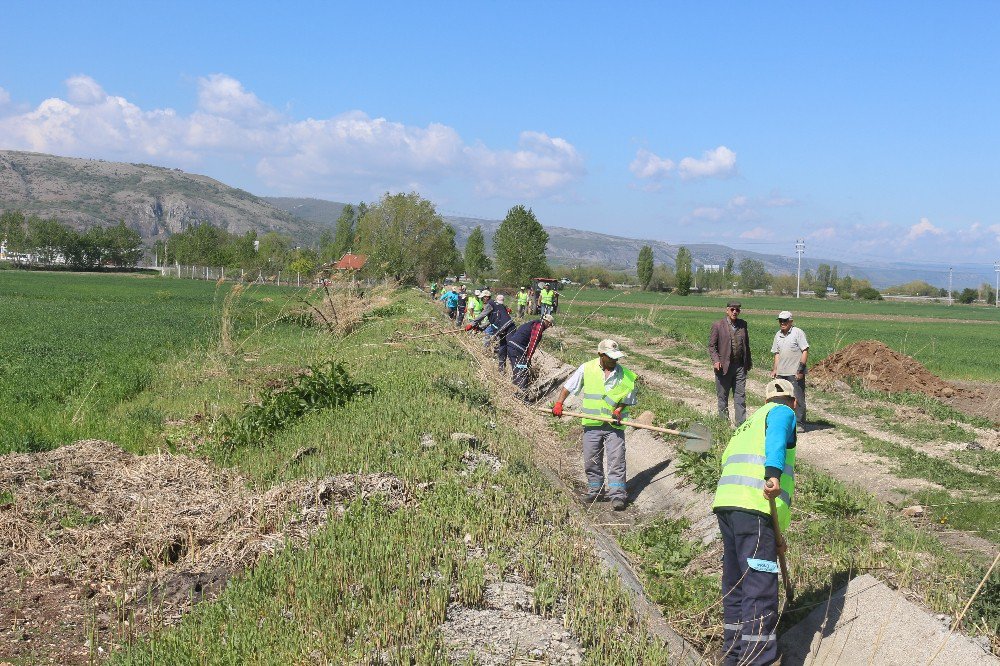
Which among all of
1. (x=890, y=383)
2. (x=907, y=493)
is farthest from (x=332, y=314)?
(x=907, y=493)

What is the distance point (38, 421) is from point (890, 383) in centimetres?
→ 1675

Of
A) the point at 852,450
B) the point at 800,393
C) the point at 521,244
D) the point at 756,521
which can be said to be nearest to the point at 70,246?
the point at 521,244

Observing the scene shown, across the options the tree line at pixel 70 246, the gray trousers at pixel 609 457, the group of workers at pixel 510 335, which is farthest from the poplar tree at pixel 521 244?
the gray trousers at pixel 609 457

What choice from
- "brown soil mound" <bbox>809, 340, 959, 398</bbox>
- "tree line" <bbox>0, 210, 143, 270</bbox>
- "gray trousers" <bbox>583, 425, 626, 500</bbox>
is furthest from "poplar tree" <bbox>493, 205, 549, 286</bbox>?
"gray trousers" <bbox>583, 425, 626, 500</bbox>

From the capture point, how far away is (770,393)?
5531 millimetres

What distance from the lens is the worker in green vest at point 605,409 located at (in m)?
8.67

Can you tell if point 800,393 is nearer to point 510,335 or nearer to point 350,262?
point 510,335

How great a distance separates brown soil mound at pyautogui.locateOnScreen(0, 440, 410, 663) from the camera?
514 cm

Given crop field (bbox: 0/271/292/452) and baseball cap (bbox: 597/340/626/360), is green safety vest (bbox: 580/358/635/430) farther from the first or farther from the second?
crop field (bbox: 0/271/292/452)

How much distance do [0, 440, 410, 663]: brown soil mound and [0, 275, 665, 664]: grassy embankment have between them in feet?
0.92

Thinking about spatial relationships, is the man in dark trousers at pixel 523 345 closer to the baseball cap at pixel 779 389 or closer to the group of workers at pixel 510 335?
the group of workers at pixel 510 335

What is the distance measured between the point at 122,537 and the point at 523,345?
953 cm

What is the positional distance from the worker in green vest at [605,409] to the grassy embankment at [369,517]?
2.28ft

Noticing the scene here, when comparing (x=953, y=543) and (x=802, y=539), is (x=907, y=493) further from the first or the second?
(x=802, y=539)
